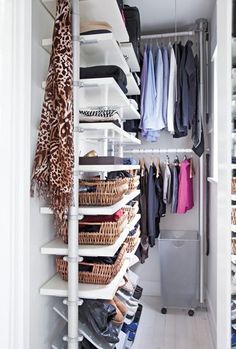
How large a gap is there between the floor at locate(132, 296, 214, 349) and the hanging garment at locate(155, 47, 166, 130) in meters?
1.62

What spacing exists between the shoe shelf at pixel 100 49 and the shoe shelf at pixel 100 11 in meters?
0.13

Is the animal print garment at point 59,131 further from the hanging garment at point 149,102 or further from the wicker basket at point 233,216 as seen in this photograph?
the hanging garment at point 149,102

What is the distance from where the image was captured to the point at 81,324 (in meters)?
1.45

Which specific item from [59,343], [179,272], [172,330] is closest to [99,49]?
[59,343]

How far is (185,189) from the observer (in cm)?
271

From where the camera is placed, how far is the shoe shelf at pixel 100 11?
53.9 inches

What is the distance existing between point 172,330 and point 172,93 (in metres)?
1.94

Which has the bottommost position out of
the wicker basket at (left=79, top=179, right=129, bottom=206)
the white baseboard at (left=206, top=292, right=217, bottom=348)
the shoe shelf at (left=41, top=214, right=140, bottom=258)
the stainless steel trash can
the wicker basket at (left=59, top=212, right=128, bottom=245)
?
the white baseboard at (left=206, top=292, right=217, bottom=348)

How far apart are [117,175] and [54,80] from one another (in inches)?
29.0

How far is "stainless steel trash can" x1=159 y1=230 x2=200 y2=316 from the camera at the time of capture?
261 centimetres

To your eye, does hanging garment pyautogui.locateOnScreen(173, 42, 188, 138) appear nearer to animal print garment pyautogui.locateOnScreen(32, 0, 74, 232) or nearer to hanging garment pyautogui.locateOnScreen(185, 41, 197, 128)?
hanging garment pyautogui.locateOnScreen(185, 41, 197, 128)

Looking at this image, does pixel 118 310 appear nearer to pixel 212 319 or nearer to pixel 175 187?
pixel 212 319

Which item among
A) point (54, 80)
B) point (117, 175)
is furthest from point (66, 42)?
point (117, 175)

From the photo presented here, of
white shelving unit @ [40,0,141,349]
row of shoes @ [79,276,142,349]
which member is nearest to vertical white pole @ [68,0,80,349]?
white shelving unit @ [40,0,141,349]
